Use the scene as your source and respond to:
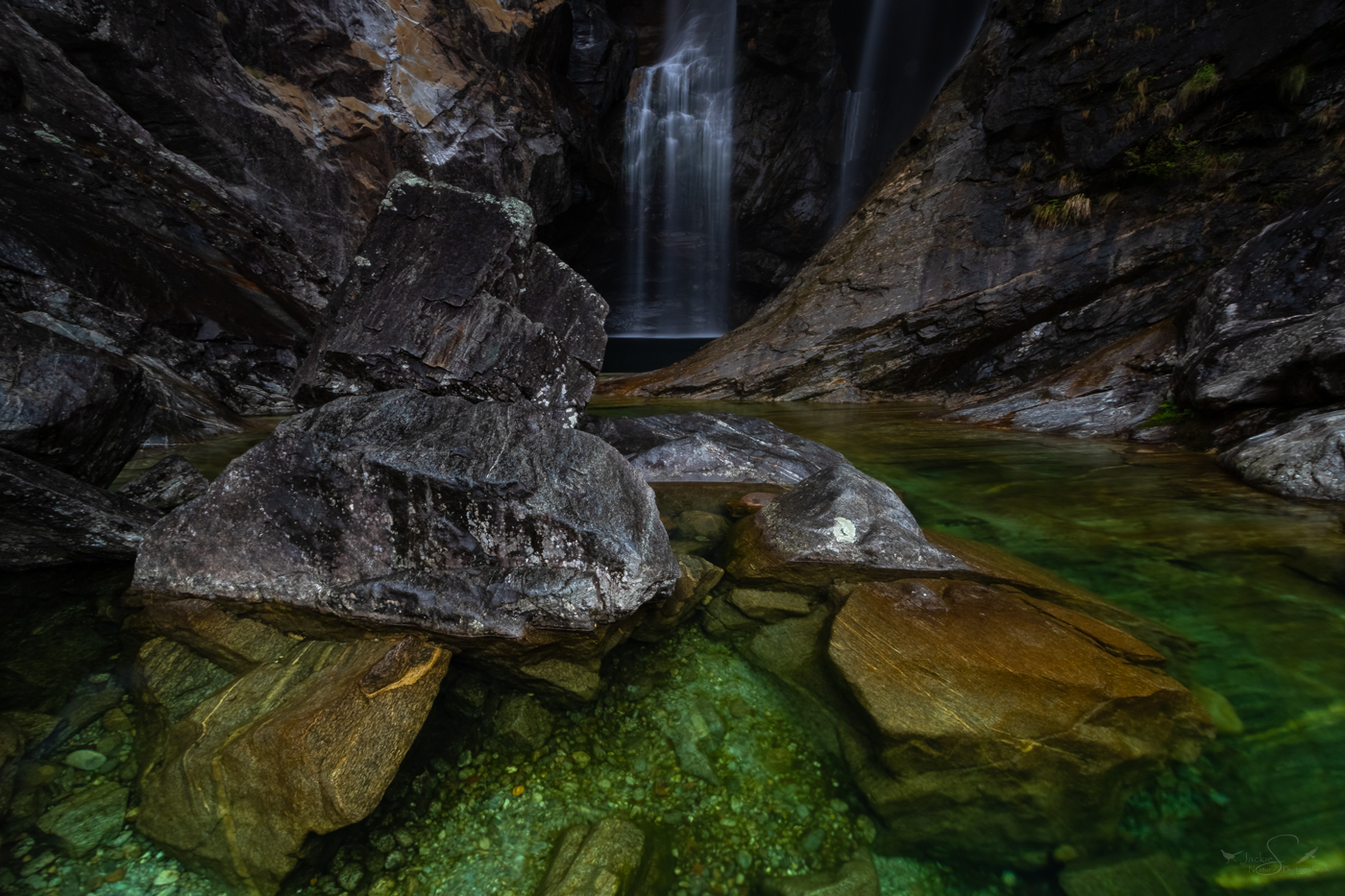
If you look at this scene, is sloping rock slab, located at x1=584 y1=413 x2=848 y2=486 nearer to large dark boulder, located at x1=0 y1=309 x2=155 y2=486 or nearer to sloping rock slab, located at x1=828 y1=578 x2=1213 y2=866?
sloping rock slab, located at x1=828 y1=578 x2=1213 y2=866

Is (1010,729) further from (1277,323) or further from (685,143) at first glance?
(685,143)

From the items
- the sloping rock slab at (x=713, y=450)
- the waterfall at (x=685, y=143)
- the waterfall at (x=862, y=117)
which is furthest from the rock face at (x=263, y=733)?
the waterfall at (x=685, y=143)

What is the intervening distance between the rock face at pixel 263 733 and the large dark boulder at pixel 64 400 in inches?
54.7

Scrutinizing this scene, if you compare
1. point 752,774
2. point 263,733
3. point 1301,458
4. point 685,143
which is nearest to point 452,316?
point 263,733

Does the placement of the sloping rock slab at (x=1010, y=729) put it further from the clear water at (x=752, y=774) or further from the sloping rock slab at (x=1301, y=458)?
the sloping rock slab at (x=1301, y=458)

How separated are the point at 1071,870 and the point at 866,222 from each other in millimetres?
13155

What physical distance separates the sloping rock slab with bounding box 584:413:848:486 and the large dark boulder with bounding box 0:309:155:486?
333 centimetres

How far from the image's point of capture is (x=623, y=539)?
2568 millimetres

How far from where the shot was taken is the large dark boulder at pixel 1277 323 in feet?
15.7

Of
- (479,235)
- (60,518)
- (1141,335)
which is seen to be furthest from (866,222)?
(60,518)

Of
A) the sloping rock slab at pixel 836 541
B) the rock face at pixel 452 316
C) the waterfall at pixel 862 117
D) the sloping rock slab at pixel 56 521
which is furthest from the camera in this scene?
the waterfall at pixel 862 117

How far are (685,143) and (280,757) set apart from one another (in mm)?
24354

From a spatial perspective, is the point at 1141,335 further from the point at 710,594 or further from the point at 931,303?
the point at 710,594

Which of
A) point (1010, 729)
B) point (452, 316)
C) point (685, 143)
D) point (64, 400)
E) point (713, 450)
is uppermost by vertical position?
point (685, 143)
